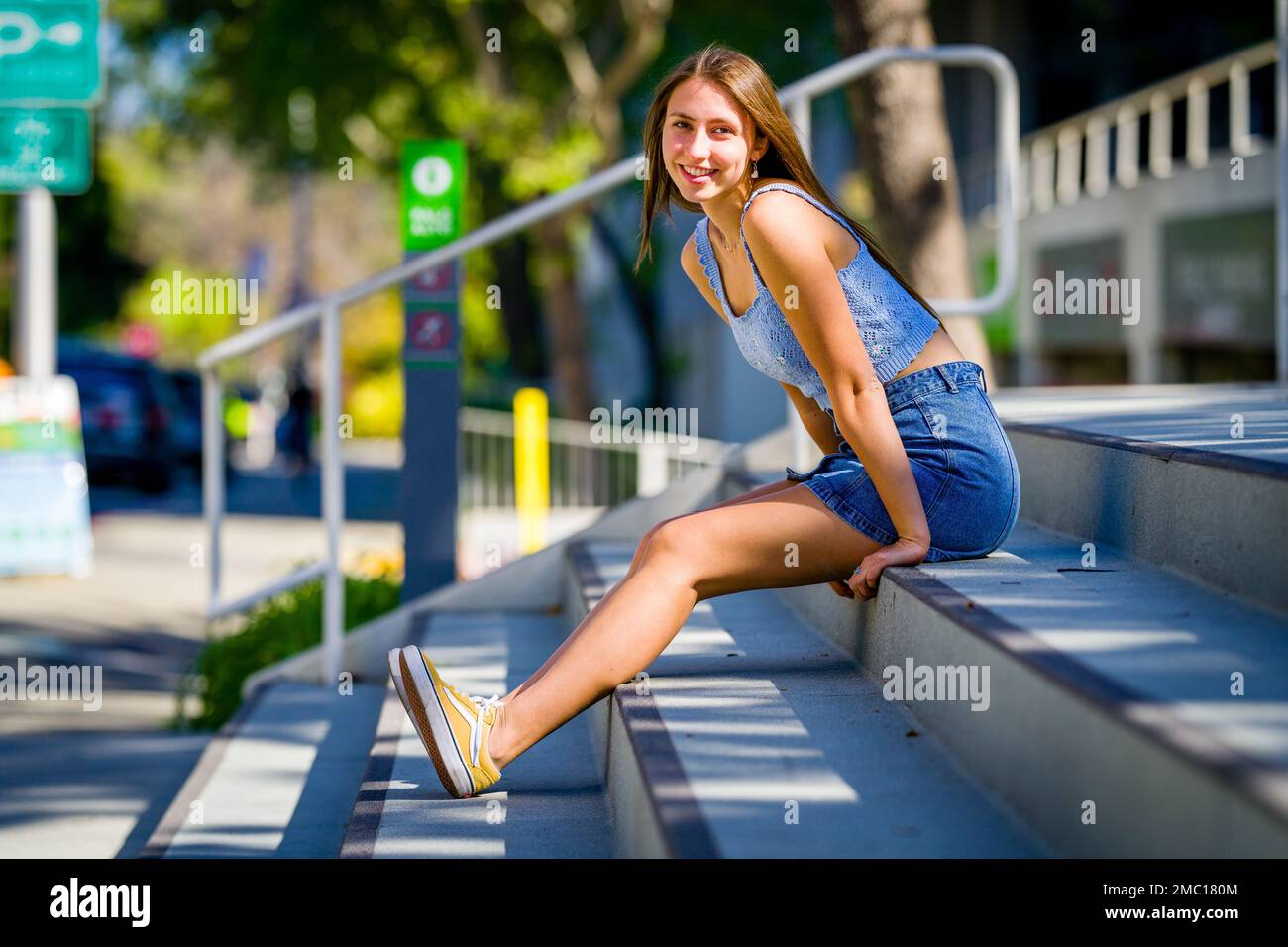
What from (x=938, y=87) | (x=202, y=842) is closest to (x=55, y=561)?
(x=938, y=87)

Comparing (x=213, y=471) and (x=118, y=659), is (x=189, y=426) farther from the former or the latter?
(x=213, y=471)

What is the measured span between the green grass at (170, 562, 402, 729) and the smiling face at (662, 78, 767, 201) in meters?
3.58

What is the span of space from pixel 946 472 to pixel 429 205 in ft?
11.3

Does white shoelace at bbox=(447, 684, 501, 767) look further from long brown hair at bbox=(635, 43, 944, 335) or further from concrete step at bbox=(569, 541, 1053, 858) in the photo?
long brown hair at bbox=(635, 43, 944, 335)

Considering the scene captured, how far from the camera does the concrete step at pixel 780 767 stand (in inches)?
103

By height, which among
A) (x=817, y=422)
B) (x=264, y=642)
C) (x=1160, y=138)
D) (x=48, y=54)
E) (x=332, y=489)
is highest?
(x=1160, y=138)

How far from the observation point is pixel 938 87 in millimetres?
7797

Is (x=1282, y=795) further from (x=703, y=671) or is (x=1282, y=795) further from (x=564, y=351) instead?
(x=564, y=351)

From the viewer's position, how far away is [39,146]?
8.71m

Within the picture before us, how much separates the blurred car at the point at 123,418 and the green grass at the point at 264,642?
1453 centimetres

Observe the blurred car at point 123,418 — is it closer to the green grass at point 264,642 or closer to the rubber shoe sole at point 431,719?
the green grass at point 264,642
